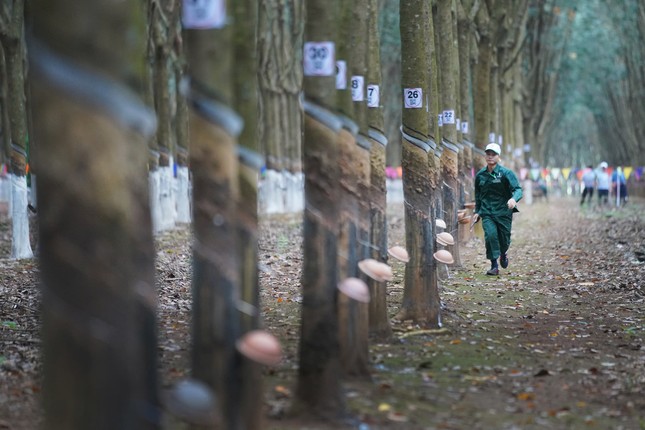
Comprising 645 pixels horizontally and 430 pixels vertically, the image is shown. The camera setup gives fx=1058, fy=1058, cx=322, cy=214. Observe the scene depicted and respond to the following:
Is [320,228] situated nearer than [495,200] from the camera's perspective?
Yes

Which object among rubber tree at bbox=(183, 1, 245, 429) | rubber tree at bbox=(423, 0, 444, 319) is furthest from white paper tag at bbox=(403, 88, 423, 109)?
rubber tree at bbox=(183, 1, 245, 429)

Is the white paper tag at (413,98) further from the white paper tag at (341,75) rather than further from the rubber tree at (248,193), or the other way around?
the rubber tree at (248,193)

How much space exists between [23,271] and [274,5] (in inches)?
758

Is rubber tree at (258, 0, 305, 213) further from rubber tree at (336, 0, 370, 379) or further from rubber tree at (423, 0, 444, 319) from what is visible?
rubber tree at (336, 0, 370, 379)

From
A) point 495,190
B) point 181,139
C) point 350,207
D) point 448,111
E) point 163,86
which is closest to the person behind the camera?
point 350,207

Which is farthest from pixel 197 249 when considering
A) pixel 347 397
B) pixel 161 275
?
pixel 161 275

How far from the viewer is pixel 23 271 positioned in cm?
1684

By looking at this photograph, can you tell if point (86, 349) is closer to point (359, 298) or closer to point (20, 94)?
point (359, 298)

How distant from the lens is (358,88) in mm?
9258

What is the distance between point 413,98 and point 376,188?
1.56m

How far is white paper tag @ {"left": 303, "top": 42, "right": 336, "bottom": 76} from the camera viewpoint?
7.46 metres

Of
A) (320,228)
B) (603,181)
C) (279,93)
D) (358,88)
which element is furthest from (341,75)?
(603,181)

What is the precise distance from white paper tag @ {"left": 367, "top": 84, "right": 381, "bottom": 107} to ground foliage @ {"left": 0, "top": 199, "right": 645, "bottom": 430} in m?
2.38

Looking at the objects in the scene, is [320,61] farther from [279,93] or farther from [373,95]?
[279,93]
